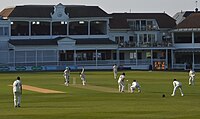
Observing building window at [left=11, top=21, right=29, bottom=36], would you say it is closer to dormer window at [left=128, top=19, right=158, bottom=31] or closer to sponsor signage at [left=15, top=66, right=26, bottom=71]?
sponsor signage at [left=15, top=66, right=26, bottom=71]

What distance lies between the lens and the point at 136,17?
106875 millimetres

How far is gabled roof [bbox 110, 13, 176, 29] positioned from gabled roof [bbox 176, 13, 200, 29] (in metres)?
4.65

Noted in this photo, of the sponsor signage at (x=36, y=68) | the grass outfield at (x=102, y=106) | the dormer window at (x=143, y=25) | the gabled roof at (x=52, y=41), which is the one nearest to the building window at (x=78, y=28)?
the gabled roof at (x=52, y=41)

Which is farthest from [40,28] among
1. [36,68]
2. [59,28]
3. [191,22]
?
[191,22]

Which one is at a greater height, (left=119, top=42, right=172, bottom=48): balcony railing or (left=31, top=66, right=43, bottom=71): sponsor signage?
(left=119, top=42, right=172, bottom=48): balcony railing

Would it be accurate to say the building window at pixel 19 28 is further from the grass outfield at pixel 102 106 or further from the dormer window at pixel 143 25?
the grass outfield at pixel 102 106

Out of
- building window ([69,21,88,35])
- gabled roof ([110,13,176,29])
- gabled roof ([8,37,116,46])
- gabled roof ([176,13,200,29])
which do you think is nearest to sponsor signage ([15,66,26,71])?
gabled roof ([8,37,116,46])

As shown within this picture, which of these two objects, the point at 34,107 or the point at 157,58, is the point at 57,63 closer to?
the point at 157,58

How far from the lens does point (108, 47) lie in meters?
98.5

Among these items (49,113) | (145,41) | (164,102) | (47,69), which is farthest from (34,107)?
(145,41)

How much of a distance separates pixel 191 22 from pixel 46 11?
2329 centimetres

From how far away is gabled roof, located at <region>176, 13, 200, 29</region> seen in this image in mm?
100500

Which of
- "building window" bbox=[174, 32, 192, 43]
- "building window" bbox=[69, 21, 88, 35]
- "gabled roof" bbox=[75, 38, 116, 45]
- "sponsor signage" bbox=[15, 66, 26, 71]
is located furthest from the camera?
"building window" bbox=[69, 21, 88, 35]

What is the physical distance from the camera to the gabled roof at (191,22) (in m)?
100
